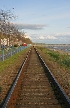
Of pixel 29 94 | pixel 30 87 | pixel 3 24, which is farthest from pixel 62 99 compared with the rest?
pixel 3 24

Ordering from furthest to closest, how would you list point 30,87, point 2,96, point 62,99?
point 30,87
point 2,96
point 62,99

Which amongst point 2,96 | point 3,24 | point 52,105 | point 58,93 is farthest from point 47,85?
point 3,24

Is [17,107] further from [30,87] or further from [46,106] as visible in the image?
[30,87]

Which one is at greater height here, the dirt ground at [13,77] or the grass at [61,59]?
the dirt ground at [13,77]

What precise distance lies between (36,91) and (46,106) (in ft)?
9.34

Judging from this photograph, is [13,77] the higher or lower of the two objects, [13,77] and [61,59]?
the higher

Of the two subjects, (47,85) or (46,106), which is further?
(47,85)

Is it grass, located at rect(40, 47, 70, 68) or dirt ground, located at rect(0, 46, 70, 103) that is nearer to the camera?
dirt ground, located at rect(0, 46, 70, 103)

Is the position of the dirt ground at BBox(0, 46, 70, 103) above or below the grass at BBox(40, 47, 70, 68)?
above

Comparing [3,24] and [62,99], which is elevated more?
[3,24]

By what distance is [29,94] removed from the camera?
1088 centimetres

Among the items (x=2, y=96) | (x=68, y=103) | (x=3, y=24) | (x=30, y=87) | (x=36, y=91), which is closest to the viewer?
(x=68, y=103)

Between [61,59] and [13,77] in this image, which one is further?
[61,59]

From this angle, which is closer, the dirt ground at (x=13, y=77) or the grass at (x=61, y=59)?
the dirt ground at (x=13, y=77)
